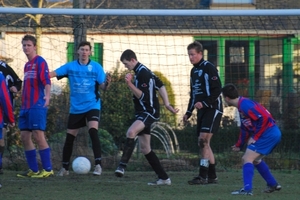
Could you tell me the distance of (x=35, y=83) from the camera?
1050 cm

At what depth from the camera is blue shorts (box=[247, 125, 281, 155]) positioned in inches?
353

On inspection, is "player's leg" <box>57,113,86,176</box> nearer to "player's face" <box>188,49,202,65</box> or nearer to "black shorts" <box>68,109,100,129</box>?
"black shorts" <box>68,109,100,129</box>

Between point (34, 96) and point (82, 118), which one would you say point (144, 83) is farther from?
point (34, 96)

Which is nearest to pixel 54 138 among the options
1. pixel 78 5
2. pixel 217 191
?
pixel 78 5

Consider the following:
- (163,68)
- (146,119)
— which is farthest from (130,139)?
(163,68)

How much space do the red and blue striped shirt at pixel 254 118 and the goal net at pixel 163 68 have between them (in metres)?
2.74

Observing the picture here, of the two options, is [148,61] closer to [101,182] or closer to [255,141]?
[101,182]

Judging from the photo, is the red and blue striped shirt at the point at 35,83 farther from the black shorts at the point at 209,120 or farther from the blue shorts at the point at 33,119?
the black shorts at the point at 209,120

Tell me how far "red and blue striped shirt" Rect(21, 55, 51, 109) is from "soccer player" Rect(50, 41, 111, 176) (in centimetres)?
38

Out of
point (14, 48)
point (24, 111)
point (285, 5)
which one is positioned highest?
point (285, 5)

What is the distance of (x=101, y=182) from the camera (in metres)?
10.2

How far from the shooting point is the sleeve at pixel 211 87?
32.8 feet

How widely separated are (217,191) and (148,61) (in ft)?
25.1

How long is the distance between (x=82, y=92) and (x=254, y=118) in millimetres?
2883
